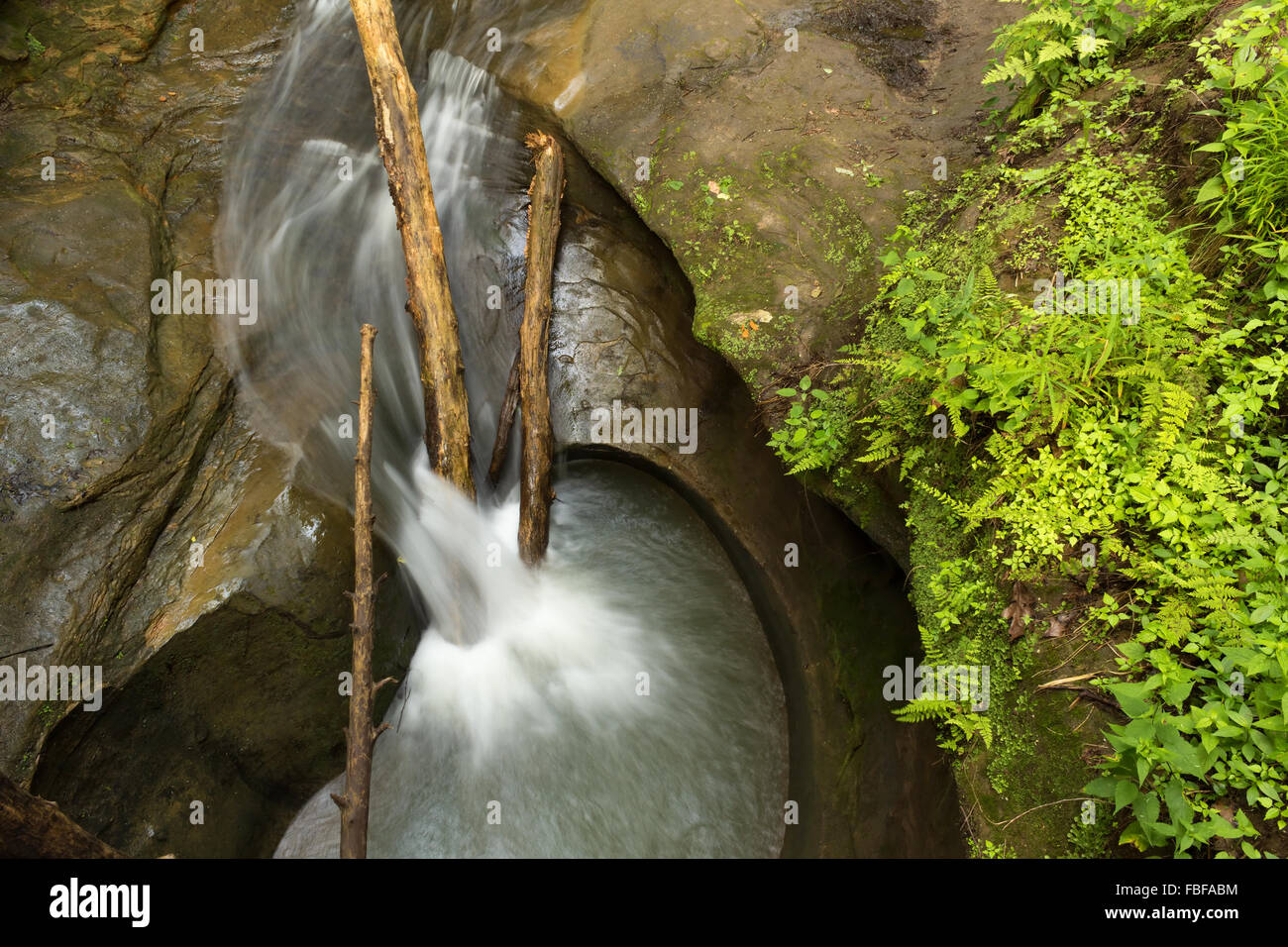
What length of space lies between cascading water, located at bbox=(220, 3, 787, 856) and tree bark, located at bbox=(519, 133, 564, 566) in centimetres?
28

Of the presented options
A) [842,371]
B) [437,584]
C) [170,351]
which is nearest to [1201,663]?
[842,371]

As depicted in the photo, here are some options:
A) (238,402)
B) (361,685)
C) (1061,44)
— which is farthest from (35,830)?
(1061,44)

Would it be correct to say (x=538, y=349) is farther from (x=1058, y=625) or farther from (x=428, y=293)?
(x=1058, y=625)

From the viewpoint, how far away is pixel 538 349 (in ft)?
20.2

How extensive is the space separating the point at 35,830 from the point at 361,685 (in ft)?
5.92

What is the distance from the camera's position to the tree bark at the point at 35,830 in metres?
2.85

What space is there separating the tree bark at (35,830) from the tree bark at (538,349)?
3312 millimetres

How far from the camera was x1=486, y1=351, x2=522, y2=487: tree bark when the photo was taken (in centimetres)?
625

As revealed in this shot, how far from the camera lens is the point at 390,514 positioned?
581cm

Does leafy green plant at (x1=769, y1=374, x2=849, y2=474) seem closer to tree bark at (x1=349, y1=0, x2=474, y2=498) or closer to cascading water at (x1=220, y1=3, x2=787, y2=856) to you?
cascading water at (x1=220, y1=3, x2=787, y2=856)

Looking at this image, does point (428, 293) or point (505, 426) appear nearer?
point (428, 293)

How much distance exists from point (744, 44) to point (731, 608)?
500 centimetres

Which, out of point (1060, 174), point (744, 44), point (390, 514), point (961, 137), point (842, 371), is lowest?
point (390, 514)
